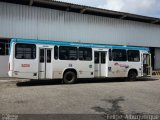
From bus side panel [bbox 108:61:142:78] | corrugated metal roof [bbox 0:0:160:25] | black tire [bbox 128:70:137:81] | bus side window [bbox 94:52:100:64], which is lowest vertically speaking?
black tire [bbox 128:70:137:81]

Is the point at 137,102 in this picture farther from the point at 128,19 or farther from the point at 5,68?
the point at 128,19

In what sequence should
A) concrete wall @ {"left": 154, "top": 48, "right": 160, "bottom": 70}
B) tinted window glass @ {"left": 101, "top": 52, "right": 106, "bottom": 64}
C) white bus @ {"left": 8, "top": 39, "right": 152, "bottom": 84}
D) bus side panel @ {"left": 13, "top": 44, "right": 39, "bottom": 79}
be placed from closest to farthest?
bus side panel @ {"left": 13, "top": 44, "right": 39, "bottom": 79} < white bus @ {"left": 8, "top": 39, "right": 152, "bottom": 84} < tinted window glass @ {"left": 101, "top": 52, "right": 106, "bottom": 64} < concrete wall @ {"left": 154, "top": 48, "right": 160, "bottom": 70}

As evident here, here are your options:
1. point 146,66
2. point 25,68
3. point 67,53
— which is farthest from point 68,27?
point 25,68

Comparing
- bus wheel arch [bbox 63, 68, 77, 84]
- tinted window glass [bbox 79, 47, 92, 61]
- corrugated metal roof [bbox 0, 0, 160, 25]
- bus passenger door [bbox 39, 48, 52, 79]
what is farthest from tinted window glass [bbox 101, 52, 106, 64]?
corrugated metal roof [bbox 0, 0, 160, 25]

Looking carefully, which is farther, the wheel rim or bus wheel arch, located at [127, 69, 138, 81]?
bus wheel arch, located at [127, 69, 138, 81]

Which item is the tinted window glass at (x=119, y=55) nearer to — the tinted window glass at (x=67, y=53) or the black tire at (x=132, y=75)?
the black tire at (x=132, y=75)

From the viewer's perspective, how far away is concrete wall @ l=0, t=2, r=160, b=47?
22000mm

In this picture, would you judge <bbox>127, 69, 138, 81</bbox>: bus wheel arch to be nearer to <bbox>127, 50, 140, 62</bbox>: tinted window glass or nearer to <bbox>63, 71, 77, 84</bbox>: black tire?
<bbox>127, 50, 140, 62</bbox>: tinted window glass

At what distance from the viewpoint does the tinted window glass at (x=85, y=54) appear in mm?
18328

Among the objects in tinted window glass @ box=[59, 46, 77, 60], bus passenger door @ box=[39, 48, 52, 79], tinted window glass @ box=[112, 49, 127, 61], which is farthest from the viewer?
tinted window glass @ box=[112, 49, 127, 61]

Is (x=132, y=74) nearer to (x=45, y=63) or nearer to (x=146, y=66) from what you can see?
(x=146, y=66)

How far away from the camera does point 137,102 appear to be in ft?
35.7

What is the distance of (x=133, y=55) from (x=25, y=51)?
9.02 meters

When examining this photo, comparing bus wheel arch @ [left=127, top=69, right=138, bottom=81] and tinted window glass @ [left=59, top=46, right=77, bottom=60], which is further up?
tinted window glass @ [left=59, top=46, right=77, bottom=60]
